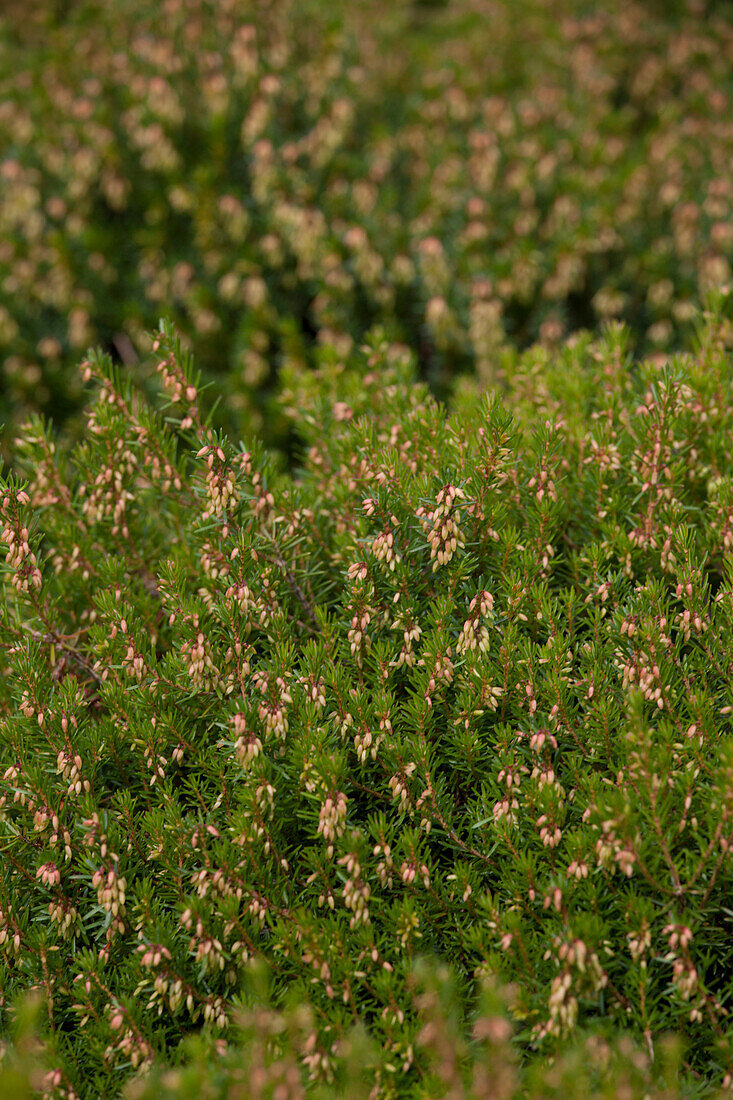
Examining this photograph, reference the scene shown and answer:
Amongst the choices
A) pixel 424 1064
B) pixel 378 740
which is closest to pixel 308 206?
pixel 378 740

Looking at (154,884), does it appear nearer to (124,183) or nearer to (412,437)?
(412,437)

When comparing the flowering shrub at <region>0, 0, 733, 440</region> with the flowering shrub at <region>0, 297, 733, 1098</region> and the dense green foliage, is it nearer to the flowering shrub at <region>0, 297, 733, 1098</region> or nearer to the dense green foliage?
the dense green foliage

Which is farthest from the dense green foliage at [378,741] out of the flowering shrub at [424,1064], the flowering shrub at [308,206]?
the flowering shrub at [308,206]

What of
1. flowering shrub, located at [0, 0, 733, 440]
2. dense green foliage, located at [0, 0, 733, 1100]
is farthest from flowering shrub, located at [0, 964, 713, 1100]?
flowering shrub, located at [0, 0, 733, 440]

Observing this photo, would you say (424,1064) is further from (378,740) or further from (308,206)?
(308,206)

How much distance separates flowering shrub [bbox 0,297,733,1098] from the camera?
6.97 ft

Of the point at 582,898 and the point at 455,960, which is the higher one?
the point at 582,898

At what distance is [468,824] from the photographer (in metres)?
2.41

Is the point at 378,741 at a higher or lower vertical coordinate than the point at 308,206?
lower

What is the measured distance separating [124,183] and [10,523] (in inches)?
165

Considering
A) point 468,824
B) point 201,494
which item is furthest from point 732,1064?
point 201,494

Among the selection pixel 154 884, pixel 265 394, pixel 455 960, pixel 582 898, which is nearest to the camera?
pixel 582 898

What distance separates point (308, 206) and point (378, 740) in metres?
4.18

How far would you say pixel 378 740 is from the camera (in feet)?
7.70
